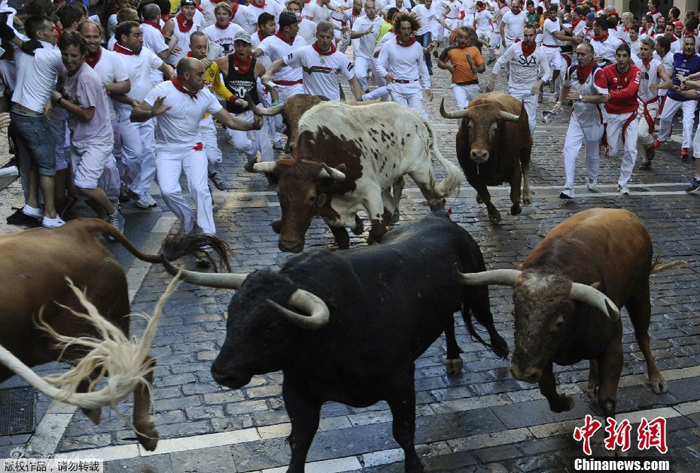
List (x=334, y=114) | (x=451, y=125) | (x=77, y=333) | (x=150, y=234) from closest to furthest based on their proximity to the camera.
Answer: (x=77, y=333)
(x=334, y=114)
(x=150, y=234)
(x=451, y=125)

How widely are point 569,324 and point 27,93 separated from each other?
23.1 feet

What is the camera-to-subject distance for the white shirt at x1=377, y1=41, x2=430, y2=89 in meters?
14.6

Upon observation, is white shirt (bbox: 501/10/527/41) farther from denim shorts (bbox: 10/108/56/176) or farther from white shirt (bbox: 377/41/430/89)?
denim shorts (bbox: 10/108/56/176)

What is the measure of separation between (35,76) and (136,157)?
2071mm

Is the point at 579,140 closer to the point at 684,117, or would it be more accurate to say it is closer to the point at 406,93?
the point at 406,93

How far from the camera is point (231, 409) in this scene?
6.48 m

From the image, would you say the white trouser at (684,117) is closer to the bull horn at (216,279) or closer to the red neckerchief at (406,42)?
the red neckerchief at (406,42)

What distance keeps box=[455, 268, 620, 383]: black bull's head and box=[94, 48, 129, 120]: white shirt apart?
23.6ft

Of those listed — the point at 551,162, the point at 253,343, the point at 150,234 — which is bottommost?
the point at 551,162

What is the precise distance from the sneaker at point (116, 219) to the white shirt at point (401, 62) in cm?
595

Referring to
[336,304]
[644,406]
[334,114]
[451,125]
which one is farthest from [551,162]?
[336,304]

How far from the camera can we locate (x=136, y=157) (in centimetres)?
1162

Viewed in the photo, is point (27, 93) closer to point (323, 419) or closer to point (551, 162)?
point (323, 419)

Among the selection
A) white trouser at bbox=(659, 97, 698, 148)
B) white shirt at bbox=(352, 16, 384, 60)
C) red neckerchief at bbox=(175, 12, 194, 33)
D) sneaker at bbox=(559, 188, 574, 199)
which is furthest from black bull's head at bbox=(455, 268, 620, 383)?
white shirt at bbox=(352, 16, 384, 60)
